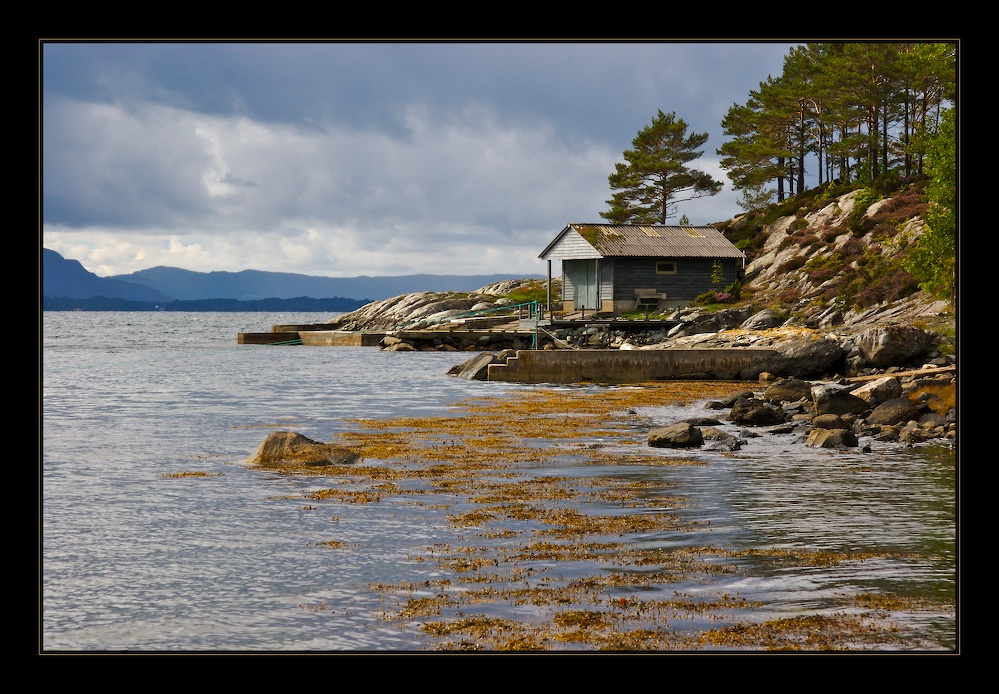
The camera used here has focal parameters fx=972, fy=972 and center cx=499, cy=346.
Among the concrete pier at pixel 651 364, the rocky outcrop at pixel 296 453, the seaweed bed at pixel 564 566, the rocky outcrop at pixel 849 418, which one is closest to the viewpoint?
the seaweed bed at pixel 564 566

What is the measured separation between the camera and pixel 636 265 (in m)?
60.1

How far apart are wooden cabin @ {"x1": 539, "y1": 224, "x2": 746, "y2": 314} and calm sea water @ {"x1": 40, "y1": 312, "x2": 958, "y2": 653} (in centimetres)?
3506

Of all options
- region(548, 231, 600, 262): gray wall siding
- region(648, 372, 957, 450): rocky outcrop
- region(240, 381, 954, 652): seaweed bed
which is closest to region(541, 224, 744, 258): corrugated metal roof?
region(548, 231, 600, 262): gray wall siding

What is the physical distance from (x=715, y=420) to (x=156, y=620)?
→ 650 inches

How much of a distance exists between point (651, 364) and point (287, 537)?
26238 millimetres

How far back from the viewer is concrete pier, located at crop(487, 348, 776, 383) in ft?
120

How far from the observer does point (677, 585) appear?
9.68 metres

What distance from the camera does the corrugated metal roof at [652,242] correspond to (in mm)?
59750

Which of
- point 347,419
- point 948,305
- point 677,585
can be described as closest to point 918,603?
point 677,585

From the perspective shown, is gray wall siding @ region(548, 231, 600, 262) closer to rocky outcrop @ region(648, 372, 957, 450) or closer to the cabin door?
the cabin door

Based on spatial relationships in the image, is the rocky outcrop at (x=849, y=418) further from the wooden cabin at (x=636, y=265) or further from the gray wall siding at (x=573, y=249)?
the gray wall siding at (x=573, y=249)

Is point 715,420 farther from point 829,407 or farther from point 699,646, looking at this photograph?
point 699,646

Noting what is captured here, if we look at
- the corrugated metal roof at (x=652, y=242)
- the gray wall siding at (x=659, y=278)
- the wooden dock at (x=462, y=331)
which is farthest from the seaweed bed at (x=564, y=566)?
the corrugated metal roof at (x=652, y=242)

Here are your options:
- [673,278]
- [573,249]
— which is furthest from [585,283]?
[673,278]
